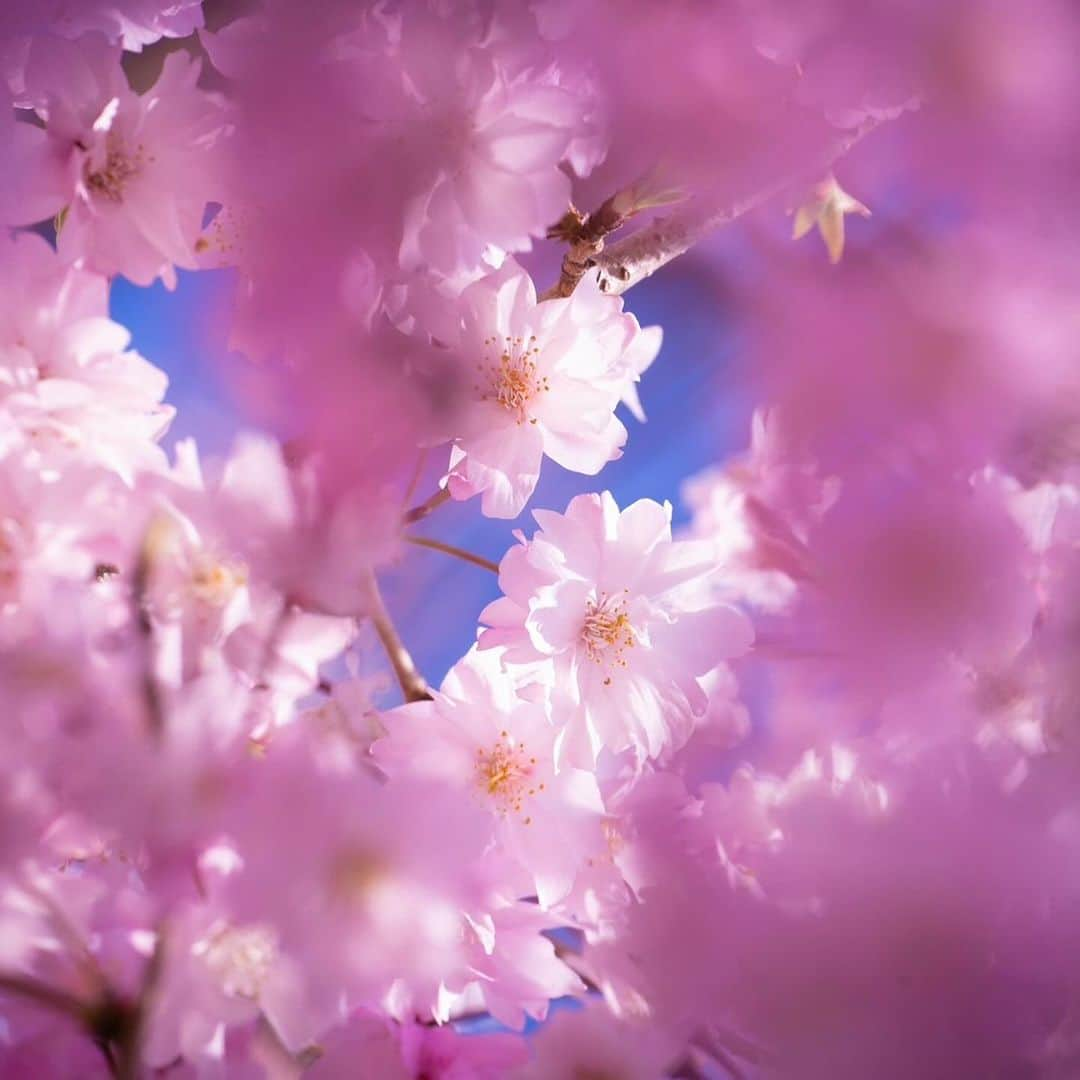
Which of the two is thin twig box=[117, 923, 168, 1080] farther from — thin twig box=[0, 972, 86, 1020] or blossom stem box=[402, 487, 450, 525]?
blossom stem box=[402, 487, 450, 525]

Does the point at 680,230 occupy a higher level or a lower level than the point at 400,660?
higher

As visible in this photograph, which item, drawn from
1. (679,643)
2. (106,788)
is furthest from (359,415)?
(679,643)

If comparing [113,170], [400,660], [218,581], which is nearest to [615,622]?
[400,660]

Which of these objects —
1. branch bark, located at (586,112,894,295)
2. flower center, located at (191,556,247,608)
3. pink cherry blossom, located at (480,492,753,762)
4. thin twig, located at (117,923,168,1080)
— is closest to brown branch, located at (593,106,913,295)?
branch bark, located at (586,112,894,295)

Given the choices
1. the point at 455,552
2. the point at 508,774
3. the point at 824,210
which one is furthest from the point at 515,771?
the point at 824,210

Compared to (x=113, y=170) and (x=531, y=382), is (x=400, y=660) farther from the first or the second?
(x=113, y=170)

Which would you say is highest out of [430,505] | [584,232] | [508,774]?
[584,232]

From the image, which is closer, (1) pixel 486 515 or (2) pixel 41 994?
(2) pixel 41 994
